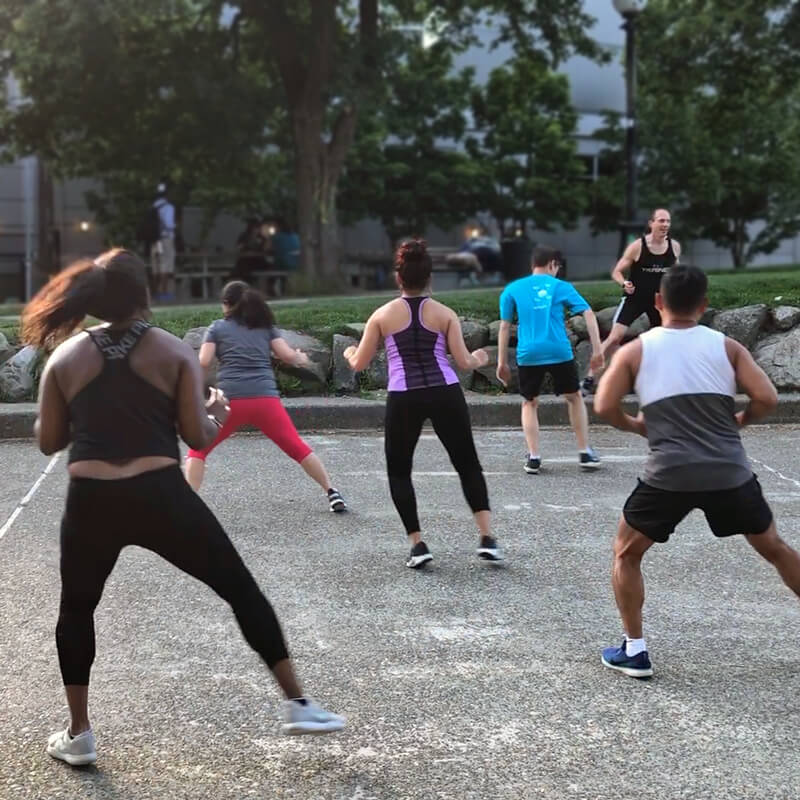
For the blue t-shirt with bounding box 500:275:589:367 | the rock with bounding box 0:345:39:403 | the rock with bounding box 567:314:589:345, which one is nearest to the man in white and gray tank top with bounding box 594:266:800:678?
the blue t-shirt with bounding box 500:275:589:367

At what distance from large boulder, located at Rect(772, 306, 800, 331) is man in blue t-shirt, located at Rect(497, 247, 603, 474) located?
4.14 metres

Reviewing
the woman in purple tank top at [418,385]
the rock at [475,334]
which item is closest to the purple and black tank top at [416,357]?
the woman in purple tank top at [418,385]

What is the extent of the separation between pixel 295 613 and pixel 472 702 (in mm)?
1335

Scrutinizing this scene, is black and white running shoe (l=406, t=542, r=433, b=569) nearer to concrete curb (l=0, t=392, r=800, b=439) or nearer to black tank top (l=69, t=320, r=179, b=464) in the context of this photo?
black tank top (l=69, t=320, r=179, b=464)

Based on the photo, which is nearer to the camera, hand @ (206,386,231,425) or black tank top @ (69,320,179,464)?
black tank top @ (69,320,179,464)

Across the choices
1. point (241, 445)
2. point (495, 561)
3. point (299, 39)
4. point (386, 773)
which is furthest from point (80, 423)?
point (299, 39)

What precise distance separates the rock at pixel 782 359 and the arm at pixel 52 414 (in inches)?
358

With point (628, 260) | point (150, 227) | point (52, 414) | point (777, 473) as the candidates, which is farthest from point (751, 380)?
point (150, 227)

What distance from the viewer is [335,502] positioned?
23.9 ft

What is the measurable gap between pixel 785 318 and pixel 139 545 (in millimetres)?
9753

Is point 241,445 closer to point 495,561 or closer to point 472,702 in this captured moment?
point 495,561

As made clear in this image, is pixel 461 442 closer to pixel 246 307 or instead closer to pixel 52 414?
pixel 246 307

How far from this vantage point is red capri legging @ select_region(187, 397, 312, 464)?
7109 millimetres

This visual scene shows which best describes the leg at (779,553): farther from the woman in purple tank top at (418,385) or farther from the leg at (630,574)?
the woman in purple tank top at (418,385)
